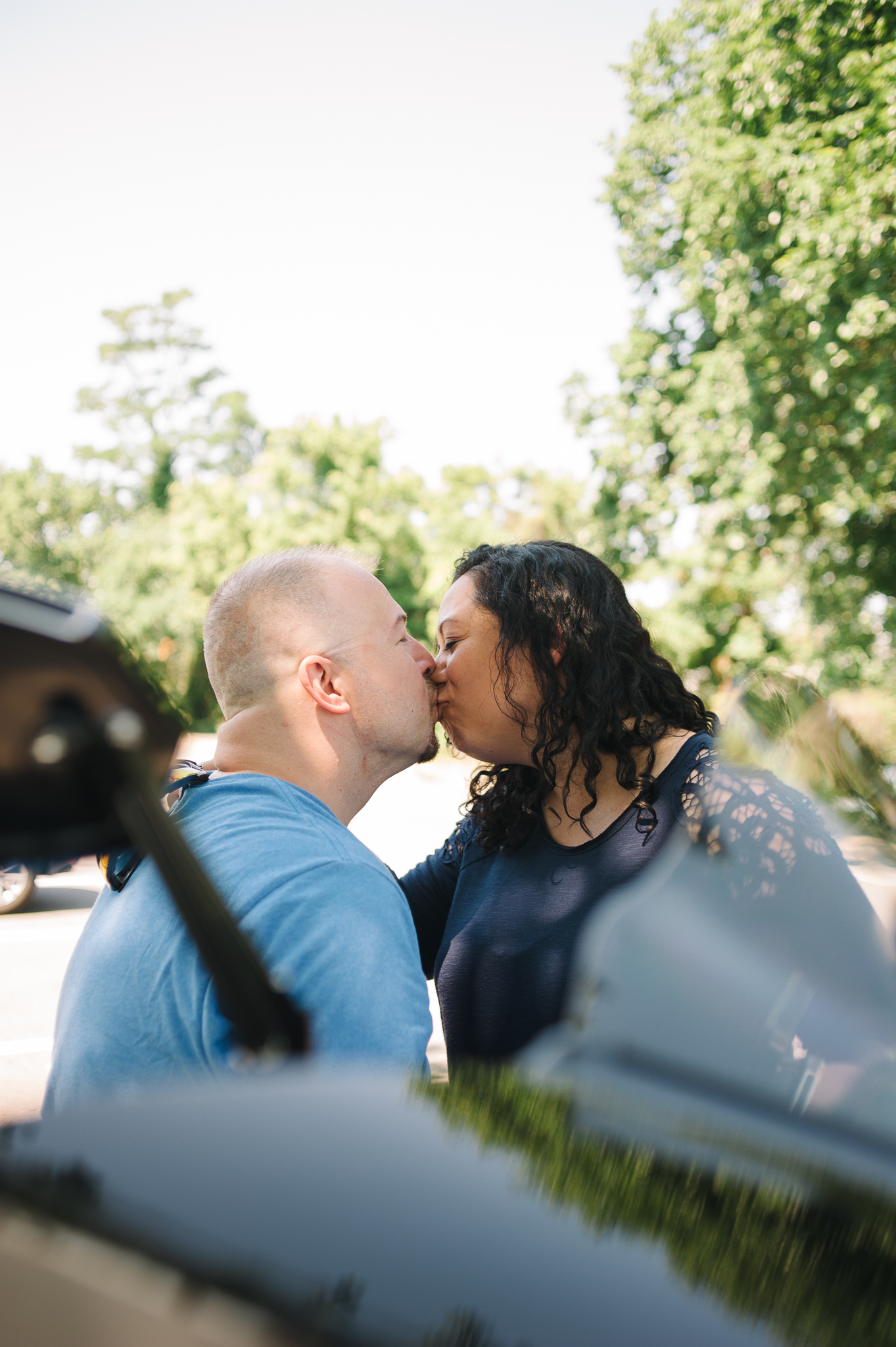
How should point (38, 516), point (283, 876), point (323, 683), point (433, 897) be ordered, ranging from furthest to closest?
point (433, 897) < point (323, 683) < point (38, 516) < point (283, 876)

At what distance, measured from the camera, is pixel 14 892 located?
7.76 m

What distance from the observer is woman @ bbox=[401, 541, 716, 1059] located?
1901 mm

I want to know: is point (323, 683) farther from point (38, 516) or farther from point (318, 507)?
point (318, 507)

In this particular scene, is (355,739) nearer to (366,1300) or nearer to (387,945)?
(387,945)

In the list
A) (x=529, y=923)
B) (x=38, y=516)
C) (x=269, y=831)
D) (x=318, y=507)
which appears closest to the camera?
(x=269, y=831)

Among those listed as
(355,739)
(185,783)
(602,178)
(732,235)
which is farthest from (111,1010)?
(602,178)

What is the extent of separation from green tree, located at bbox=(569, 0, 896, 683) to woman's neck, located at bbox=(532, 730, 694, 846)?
17.8ft

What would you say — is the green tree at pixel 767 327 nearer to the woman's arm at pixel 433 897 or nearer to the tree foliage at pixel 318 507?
the woman's arm at pixel 433 897

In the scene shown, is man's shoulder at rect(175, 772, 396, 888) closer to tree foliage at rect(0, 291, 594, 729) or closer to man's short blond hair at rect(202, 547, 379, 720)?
man's short blond hair at rect(202, 547, 379, 720)

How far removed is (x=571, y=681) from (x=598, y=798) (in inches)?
10.9

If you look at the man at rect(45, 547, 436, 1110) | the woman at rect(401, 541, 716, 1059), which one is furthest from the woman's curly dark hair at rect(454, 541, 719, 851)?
the man at rect(45, 547, 436, 1110)

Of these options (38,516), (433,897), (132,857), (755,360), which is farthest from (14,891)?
(755,360)

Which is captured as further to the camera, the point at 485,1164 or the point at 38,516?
the point at 38,516

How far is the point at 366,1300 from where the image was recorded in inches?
22.1
